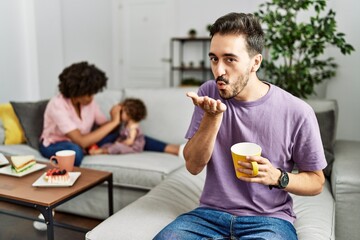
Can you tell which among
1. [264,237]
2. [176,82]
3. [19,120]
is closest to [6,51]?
[19,120]

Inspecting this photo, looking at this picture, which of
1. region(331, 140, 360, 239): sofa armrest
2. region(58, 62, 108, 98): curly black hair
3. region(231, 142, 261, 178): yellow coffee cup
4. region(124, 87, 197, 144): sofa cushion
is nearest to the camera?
region(231, 142, 261, 178): yellow coffee cup

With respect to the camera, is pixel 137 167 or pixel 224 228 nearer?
pixel 224 228

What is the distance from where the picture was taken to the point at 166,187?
176cm

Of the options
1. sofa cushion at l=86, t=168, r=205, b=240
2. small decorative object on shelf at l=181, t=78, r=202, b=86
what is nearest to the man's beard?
sofa cushion at l=86, t=168, r=205, b=240

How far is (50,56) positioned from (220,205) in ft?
11.1

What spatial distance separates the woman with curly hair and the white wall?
4.79ft

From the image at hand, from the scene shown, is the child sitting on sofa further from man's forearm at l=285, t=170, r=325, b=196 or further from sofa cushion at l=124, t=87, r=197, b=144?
man's forearm at l=285, t=170, r=325, b=196

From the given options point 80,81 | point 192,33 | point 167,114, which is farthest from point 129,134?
Result: point 192,33

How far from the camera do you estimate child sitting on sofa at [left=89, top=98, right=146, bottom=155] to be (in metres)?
2.54

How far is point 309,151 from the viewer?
4.09 feet

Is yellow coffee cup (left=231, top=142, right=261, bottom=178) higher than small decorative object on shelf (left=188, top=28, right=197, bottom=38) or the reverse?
the reverse

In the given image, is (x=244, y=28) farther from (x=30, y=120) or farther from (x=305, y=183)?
(x=30, y=120)

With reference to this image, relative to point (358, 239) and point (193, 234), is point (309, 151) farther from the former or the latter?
point (358, 239)

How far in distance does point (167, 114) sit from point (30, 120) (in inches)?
40.1
